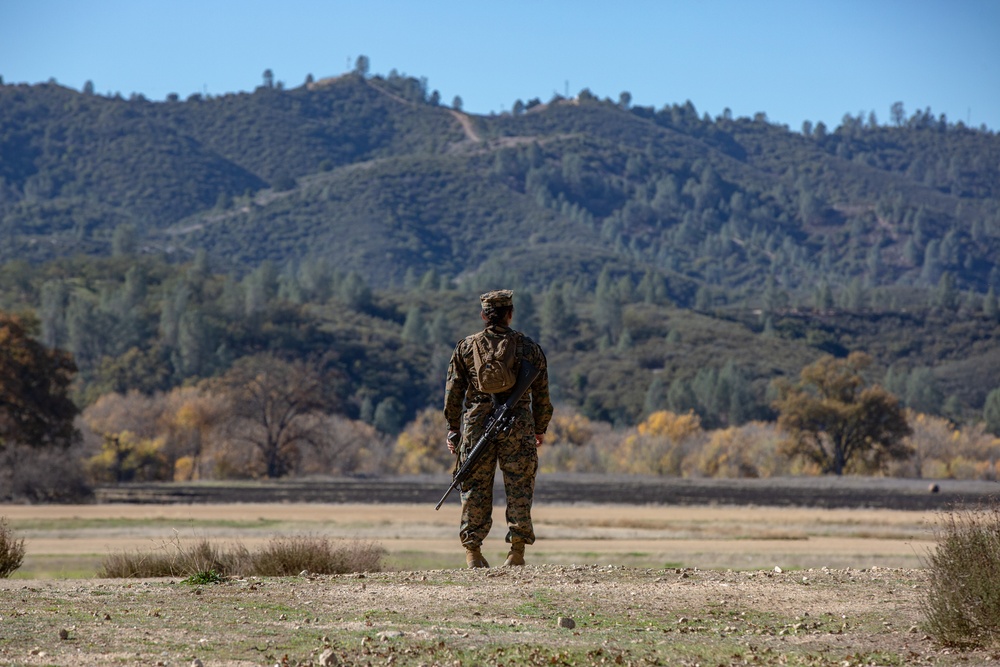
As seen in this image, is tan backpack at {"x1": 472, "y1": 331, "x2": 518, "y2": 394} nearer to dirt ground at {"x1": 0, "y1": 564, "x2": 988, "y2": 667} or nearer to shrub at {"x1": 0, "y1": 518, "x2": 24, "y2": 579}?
dirt ground at {"x1": 0, "y1": 564, "x2": 988, "y2": 667}

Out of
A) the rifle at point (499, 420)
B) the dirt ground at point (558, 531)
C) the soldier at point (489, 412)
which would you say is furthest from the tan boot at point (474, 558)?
the dirt ground at point (558, 531)

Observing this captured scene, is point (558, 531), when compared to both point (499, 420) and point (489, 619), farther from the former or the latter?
point (489, 619)

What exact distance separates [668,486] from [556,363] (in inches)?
2162

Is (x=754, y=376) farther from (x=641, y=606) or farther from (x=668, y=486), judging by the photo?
(x=641, y=606)

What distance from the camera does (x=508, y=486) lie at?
37.4ft

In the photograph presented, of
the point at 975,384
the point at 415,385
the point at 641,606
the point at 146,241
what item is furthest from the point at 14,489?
the point at 146,241

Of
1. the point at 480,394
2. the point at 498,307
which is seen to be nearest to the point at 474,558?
the point at 480,394

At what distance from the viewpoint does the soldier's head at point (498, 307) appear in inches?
450

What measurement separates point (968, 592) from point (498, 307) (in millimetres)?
4646

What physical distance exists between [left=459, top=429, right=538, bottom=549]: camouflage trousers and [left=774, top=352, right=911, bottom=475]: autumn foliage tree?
50123 millimetres

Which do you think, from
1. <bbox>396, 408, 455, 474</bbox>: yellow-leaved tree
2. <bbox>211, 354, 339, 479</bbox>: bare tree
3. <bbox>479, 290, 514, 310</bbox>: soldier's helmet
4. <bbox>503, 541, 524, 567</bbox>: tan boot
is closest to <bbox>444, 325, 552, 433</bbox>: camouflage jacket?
<bbox>479, 290, 514, 310</bbox>: soldier's helmet

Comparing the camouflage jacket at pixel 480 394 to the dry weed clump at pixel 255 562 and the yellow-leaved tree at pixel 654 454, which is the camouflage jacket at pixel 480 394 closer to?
the dry weed clump at pixel 255 562

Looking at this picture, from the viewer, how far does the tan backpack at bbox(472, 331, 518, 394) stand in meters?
11.2

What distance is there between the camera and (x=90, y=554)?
23703mm
